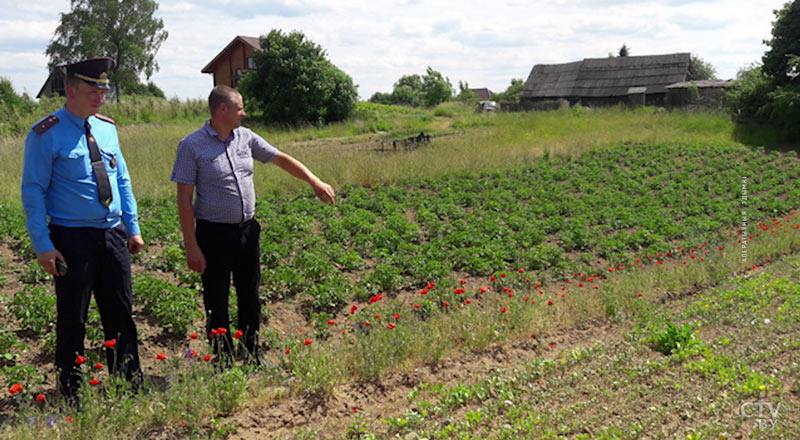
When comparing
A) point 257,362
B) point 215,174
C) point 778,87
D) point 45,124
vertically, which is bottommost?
point 257,362

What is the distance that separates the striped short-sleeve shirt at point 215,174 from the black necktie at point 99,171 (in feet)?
1.45

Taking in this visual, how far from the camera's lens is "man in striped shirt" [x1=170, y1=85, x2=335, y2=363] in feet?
14.2

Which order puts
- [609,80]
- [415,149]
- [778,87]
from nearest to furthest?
1. [415,149]
2. [778,87]
3. [609,80]

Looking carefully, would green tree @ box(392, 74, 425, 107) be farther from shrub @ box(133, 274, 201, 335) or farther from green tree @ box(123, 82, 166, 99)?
shrub @ box(133, 274, 201, 335)

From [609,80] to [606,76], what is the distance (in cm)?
46

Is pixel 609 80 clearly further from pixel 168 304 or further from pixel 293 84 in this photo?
pixel 168 304

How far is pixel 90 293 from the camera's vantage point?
4070 mm

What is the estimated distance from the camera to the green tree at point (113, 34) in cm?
4766

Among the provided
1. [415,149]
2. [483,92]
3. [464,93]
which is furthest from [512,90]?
[415,149]

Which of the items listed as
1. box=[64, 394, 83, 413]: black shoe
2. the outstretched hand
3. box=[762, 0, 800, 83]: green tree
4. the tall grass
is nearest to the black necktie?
box=[64, 394, 83, 413]: black shoe

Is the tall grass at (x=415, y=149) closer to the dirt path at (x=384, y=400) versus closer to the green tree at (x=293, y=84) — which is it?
the green tree at (x=293, y=84)

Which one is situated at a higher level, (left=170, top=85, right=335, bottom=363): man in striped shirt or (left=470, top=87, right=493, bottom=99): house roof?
(left=470, top=87, right=493, bottom=99): house roof

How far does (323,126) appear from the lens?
3284 centimetres

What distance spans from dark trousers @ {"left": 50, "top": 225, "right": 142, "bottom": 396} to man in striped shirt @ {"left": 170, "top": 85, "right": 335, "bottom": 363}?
0.47 meters
